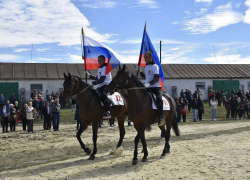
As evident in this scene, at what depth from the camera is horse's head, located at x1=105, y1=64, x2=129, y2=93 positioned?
9.26 meters

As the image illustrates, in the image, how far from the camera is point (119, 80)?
9.37 metres

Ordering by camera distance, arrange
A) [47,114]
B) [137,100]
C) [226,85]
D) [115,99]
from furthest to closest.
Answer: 1. [226,85]
2. [47,114]
3. [115,99]
4. [137,100]

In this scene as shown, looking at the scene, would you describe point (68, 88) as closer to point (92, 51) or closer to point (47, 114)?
point (92, 51)

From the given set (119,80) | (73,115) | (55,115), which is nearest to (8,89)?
(73,115)

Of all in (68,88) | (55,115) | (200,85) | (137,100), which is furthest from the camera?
(200,85)

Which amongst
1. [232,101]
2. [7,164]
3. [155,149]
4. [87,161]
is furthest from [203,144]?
[232,101]

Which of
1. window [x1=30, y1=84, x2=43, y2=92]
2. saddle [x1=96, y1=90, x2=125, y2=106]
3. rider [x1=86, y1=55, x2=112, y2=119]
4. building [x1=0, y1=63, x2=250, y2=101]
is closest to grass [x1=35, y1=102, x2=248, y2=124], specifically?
window [x1=30, y1=84, x2=43, y2=92]

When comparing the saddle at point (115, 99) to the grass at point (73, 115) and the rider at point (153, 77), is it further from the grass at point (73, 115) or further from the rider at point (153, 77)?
the grass at point (73, 115)

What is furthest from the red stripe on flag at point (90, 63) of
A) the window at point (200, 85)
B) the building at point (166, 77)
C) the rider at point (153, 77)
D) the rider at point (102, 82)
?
the window at point (200, 85)

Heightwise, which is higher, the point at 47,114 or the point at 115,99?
the point at 115,99

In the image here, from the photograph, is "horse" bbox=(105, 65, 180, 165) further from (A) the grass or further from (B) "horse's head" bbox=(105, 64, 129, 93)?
(A) the grass

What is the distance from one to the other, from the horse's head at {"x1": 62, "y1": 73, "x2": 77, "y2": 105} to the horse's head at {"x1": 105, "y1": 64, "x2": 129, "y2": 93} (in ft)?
4.94

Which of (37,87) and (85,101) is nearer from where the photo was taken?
(85,101)

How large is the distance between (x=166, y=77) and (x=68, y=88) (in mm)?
31041
